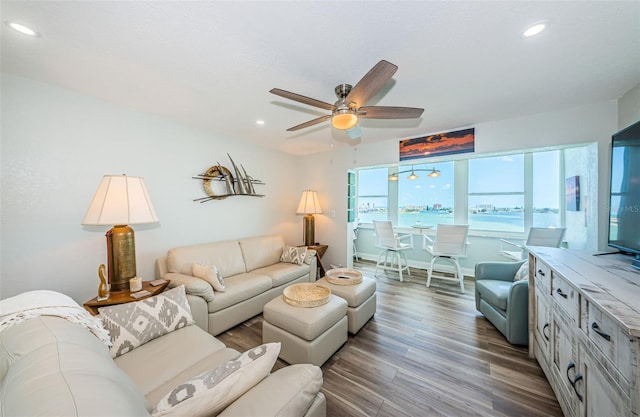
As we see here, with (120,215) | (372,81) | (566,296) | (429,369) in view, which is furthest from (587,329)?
(120,215)

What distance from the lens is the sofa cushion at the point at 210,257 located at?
256 cm

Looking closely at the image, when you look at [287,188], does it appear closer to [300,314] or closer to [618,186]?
[300,314]

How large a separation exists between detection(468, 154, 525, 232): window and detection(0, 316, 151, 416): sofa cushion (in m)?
5.24

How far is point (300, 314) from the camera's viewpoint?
1.84 m

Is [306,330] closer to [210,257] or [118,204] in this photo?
[210,257]

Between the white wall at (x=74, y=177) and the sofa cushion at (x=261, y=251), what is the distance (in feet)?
2.03

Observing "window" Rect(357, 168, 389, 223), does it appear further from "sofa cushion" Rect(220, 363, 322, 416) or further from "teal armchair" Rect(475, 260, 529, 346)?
"sofa cushion" Rect(220, 363, 322, 416)

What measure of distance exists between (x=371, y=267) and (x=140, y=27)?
4877 mm

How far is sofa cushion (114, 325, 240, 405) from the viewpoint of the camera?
3.78 ft

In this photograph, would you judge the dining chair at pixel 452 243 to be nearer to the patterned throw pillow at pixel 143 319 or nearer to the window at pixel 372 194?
the window at pixel 372 194

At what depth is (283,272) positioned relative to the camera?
311cm

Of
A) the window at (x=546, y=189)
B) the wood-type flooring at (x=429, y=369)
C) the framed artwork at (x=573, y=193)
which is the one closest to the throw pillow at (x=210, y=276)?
the wood-type flooring at (x=429, y=369)

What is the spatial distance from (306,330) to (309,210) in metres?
2.69

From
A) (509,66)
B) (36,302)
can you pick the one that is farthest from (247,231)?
(509,66)
